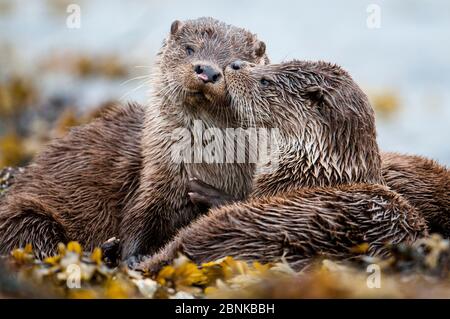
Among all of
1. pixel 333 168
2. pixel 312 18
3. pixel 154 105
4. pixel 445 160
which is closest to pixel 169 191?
pixel 154 105

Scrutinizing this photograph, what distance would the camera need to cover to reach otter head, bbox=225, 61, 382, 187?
5.02 metres

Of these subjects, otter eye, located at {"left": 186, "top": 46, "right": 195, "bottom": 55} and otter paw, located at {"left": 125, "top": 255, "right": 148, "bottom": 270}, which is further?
otter eye, located at {"left": 186, "top": 46, "right": 195, "bottom": 55}

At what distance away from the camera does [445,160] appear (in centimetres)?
974

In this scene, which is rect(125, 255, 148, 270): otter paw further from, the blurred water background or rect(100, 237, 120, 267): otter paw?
the blurred water background

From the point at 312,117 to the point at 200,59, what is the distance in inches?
31.5

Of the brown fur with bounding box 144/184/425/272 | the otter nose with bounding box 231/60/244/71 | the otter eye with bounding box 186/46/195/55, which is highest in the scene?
the otter eye with bounding box 186/46/195/55

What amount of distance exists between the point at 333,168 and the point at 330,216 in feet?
2.03

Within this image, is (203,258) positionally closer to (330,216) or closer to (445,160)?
(330,216)

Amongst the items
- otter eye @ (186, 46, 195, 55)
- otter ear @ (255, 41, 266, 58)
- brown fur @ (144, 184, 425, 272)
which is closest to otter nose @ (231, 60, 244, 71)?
otter eye @ (186, 46, 195, 55)

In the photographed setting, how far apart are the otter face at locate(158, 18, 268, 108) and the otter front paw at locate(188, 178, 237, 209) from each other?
500mm

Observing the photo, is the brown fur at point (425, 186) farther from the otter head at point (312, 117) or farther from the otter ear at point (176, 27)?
the otter ear at point (176, 27)

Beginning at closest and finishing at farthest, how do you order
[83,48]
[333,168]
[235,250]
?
[235,250], [333,168], [83,48]

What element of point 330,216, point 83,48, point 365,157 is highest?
point 83,48

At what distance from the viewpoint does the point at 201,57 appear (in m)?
5.40
